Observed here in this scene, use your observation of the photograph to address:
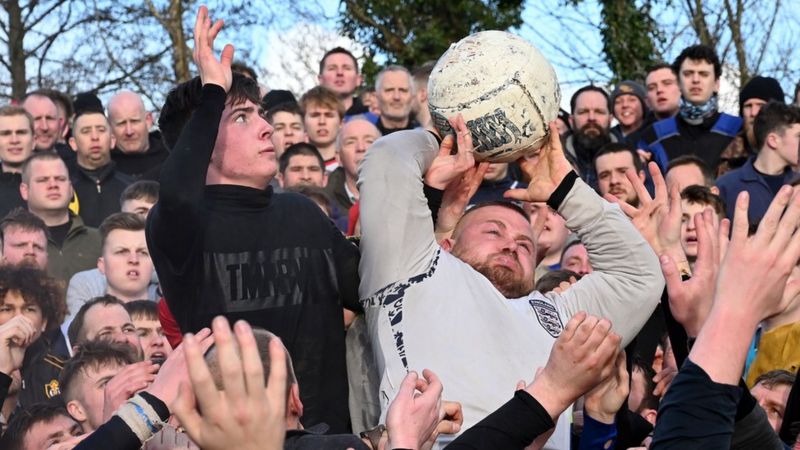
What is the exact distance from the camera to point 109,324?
25.5 feet

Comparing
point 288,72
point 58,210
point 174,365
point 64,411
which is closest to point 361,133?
point 58,210

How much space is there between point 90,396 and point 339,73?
6.33m

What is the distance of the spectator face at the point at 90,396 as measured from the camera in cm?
639

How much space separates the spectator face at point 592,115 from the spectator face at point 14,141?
4490 mm

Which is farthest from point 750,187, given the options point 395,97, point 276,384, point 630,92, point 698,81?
point 276,384

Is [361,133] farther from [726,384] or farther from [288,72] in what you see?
[288,72]

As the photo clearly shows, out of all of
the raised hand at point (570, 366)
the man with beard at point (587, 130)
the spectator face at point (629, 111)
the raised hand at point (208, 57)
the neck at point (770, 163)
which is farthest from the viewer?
the spectator face at point (629, 111)

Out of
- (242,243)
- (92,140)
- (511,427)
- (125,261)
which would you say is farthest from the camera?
(92,140)

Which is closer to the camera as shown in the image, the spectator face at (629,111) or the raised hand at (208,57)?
the raised hand at (208,57)

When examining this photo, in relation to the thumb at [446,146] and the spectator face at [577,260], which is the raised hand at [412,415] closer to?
the thumb at [446,146]

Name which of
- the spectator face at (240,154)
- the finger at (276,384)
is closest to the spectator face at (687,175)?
the spectator face at (240,154)

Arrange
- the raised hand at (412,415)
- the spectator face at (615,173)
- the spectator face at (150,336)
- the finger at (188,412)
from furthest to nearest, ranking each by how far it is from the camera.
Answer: the spectator face at (615,173) < the spectator face at (150,336) < the raised hand at (412,415) < the finger at (188,412)

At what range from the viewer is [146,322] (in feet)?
27.3

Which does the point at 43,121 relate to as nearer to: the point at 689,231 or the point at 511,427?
the point at 689,231
